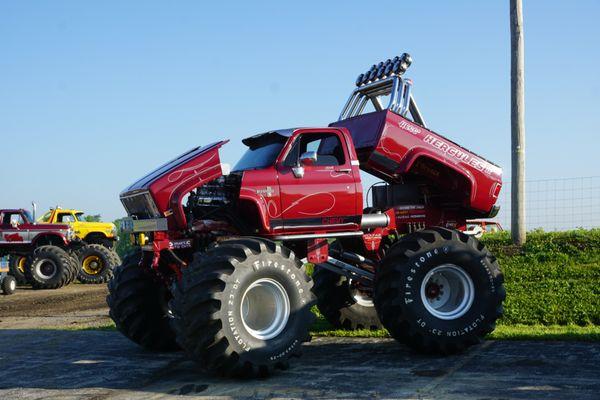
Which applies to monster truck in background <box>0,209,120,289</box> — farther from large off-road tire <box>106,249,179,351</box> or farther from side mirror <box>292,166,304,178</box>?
side mirror <box>292,166,304,178</box>

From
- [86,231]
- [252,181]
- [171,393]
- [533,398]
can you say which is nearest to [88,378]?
[171,393]

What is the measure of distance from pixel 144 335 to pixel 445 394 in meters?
4.18

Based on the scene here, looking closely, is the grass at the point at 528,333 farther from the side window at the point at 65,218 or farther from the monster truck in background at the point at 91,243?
the side window at the point at 65,218

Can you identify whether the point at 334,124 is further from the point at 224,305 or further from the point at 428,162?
the point at 224,305

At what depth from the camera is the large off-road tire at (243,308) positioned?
6.90 meters

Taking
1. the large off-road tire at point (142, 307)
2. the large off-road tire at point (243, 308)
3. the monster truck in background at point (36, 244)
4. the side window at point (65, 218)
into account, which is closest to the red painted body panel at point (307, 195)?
the large off-road tire at point (243, 308)

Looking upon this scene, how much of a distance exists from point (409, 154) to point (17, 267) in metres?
17.4

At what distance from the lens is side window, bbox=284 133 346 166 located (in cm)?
846

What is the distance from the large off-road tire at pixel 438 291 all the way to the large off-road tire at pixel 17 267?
657 inches

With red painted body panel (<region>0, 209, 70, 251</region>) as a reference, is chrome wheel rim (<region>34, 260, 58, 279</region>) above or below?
below

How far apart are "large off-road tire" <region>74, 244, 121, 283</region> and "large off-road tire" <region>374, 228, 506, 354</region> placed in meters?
15.9

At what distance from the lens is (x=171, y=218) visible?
818 cm

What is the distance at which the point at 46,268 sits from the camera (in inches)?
835

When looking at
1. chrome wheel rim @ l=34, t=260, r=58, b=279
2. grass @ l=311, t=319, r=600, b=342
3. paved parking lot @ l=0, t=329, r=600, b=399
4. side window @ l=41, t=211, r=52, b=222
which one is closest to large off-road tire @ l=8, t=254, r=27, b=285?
chrome wheel rim @ l=34, t=260, r=58, b=279
